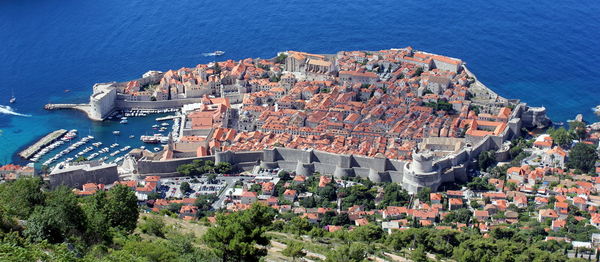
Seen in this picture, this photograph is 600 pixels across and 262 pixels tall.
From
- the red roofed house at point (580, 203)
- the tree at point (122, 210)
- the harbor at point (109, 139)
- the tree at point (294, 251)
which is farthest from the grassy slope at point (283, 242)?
the harbor at point (109, 139)

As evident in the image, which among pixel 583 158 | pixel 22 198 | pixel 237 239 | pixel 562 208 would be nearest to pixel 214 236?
Result: pixel 237 239

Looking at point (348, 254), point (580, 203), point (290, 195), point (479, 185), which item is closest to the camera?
point (348, 254)

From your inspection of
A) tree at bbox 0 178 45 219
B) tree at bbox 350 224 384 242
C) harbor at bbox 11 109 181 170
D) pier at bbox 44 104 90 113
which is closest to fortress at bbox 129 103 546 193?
harbor at bbox 11 109 181 170

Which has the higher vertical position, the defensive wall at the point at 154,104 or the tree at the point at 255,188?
the defensive wall at the point at 154,104

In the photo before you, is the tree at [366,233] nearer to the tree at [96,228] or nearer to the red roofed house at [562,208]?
the red roofed house at [562,208]

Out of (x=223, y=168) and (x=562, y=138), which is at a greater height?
(x=562, y=138)

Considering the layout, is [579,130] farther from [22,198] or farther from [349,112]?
[22,198]

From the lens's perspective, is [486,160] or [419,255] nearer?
[419,255]
